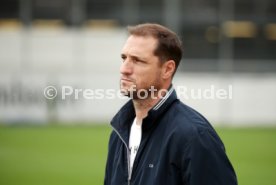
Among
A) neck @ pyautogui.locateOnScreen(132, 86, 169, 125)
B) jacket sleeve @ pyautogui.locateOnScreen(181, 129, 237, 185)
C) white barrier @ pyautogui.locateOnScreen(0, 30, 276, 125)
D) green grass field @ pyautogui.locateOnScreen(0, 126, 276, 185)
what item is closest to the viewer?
jacket sleeve @ pyautogui.locateOnScreen(181, 129, 237, 185)

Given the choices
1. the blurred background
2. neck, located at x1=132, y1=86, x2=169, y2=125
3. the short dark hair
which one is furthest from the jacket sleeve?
the blurred background

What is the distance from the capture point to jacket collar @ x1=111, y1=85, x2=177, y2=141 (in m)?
3.90

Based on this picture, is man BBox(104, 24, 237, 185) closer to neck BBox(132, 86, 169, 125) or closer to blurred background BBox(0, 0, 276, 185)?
neck BBox(132, 86, 169, 125)

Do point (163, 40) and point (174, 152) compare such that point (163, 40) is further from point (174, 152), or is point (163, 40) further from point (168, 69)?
point (174, 152)

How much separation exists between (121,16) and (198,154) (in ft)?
79.0

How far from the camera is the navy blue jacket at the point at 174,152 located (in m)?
3.56

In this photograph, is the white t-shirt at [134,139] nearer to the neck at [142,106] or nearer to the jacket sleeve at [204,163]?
the neck at [142,106]

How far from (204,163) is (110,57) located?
23.3 m

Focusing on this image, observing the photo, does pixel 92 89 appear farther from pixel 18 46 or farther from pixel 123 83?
pixel 123 83

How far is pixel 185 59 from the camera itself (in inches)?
1080

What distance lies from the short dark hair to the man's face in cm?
3

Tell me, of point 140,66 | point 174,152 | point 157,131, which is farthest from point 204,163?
point 140,66

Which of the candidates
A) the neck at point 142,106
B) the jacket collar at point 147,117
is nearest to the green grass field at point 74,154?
the jacket collar at point 147,117

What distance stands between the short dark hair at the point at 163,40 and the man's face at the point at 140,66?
0.09ft
